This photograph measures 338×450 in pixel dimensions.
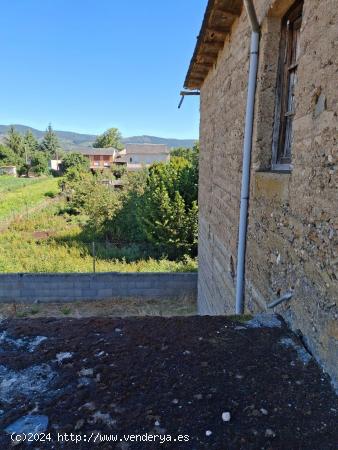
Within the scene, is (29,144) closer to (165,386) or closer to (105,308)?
(105,308)

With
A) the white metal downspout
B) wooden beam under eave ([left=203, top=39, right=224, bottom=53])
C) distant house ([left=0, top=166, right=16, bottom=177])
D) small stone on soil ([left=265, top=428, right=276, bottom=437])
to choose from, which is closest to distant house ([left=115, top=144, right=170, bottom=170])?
distant house ([left=0, top=166, right=16, bottom=177])

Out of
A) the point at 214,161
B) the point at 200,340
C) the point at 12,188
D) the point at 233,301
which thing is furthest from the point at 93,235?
the point at 12,188

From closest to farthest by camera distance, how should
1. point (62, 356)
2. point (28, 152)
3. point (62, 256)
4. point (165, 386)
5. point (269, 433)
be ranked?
point (269, 433) < point (165, 386) < point (62, 356) < point (62, 256) < point (28, 152)

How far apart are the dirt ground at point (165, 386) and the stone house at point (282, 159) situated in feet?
0.98

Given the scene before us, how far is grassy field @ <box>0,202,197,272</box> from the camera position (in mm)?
13188

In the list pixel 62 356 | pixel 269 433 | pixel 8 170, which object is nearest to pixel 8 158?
pixel 8 170

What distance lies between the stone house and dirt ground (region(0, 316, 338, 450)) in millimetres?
298

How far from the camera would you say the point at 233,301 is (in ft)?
13.5

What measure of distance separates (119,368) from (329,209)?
4.69ft

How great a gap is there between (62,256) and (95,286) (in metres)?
4.52

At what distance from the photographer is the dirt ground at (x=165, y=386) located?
1.46 m

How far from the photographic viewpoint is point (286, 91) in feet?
9.94

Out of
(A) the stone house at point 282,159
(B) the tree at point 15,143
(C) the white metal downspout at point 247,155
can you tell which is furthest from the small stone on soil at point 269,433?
(B) the tree at point 15,143

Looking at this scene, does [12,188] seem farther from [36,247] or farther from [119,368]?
[119,368]
